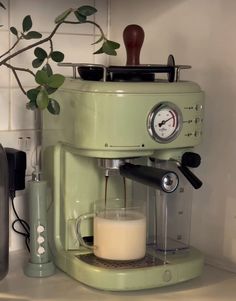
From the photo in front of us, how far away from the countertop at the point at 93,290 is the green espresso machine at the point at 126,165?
2 cm

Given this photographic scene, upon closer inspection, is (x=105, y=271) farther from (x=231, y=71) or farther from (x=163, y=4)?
(x=163, y=4)

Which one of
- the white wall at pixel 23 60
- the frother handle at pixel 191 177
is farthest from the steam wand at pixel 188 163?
the white wall at pixel 23 60

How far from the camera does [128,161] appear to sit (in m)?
1.04

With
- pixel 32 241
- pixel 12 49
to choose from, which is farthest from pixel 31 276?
pixel 12 49

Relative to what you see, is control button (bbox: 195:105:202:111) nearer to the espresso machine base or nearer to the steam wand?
the steam wand

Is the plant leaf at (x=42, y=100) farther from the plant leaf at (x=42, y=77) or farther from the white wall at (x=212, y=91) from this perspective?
the white wall at (x=212, y=91)

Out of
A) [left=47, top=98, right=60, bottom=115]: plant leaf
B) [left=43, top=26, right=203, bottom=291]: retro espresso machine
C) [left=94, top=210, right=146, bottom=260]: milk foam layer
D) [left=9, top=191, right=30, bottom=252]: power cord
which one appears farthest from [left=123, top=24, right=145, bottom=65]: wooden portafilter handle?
[left=9, top=191, right=30, bottom=252]: power cord

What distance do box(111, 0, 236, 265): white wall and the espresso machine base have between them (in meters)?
0.08

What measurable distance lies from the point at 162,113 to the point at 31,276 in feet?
1.22

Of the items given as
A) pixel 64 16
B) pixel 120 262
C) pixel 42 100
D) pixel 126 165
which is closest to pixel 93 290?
pixel 120 262

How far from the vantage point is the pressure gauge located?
980 millimetres

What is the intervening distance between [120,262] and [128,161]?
0.56ft

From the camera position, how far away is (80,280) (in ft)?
3.40

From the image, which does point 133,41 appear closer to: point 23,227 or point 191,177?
point 191,177
